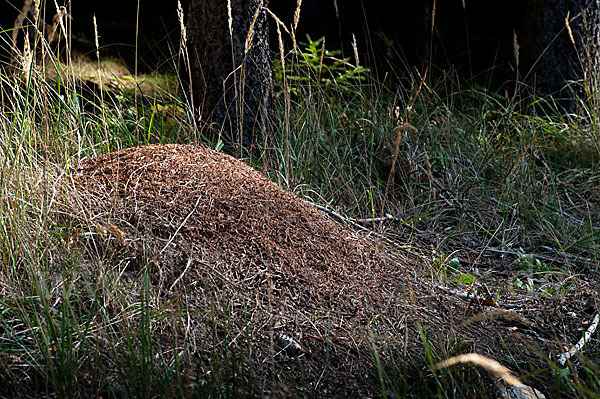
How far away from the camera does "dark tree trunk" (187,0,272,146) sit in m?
3.73

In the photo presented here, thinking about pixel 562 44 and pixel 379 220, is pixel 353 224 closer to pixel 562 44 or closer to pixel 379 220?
pixel 379 220

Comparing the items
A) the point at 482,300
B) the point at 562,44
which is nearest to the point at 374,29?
the point at 562,44

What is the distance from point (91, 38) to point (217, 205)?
642 cm

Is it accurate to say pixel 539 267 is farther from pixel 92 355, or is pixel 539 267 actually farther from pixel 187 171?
pixel 92 355

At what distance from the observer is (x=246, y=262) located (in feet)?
7.93

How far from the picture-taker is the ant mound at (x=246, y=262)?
2100 mm

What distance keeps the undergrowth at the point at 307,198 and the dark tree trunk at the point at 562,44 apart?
24 cm

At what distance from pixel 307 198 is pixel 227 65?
1.05m

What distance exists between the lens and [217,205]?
2.59 metres

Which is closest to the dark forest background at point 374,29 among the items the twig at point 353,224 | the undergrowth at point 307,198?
the undergrowth at point 307,198

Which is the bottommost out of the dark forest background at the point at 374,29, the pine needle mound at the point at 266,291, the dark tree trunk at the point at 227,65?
the dark forest background at the point at 374,29

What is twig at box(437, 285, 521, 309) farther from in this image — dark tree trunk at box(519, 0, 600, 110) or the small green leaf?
dark tree trunk at box(519, 0, 600, 110)

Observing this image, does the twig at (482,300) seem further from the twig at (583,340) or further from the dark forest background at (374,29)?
the dark forest background at (374,29)

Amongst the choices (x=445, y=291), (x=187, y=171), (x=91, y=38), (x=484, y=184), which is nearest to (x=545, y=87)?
(x=484, y=184)
